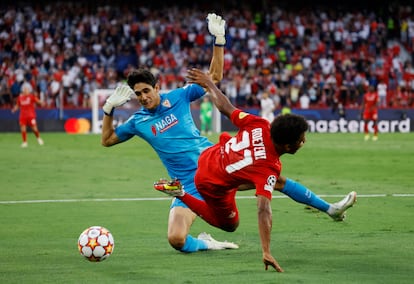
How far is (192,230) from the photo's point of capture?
11586 millimetres

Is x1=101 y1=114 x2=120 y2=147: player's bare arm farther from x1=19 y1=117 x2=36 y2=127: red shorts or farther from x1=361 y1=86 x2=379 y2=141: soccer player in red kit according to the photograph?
x1=361 y1=86 x2=379 y2=141: soccer player in red kit

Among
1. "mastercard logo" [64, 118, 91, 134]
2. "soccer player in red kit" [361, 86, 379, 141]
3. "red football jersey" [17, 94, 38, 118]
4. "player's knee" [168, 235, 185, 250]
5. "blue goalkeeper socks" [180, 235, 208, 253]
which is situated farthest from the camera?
"mastercard logo" [64, 118, 91, 134]

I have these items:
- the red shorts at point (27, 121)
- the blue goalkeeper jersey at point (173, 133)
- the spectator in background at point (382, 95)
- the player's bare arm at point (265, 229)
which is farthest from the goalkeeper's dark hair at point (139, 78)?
the spectator in background at point (382, 95)

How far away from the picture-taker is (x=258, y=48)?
45.6 m

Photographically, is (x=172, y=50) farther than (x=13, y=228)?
Yes

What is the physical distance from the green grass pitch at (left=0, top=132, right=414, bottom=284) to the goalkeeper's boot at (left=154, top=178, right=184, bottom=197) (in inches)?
29.3

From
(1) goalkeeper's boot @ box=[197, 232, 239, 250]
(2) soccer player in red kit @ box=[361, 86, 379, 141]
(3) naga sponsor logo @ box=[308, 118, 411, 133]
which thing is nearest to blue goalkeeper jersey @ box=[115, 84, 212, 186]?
(1) goalkeeper's boot @ box=[197, 232, 239, 250]

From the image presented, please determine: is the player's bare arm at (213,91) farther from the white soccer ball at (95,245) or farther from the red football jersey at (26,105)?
the red football jersey at (26,105)

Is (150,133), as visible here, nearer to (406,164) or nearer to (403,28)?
(406,164)

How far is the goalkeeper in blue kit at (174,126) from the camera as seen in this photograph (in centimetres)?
971

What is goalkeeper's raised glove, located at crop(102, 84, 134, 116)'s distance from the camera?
9.94 m

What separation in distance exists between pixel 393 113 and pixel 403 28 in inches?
322

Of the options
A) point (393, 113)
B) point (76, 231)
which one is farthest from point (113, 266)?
point (393, 113)

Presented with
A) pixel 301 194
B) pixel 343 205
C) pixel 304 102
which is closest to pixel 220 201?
pixel 301 194
